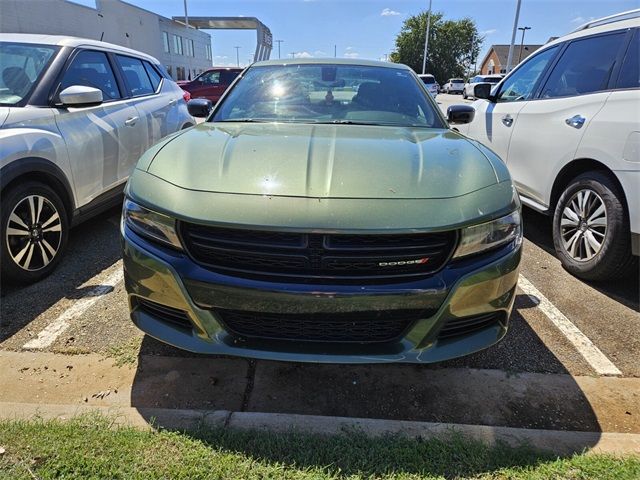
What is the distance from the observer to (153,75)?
5.53m

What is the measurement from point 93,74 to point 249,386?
133 inches

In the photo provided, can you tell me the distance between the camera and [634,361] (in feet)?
8.70

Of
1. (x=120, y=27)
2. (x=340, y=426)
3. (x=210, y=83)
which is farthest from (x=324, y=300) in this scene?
(x=120, y=27)

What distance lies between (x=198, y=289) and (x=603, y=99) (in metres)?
3.23

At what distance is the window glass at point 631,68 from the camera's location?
3212 mm

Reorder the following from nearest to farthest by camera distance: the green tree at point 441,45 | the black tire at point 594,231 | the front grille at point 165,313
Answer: the front grille at point 165,313, the black tire at point 594,231, the green tree at point 441,45

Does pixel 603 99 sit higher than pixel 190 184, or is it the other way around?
pixel 603 99

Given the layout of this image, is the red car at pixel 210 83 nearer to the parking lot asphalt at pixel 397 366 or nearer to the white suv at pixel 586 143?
the white suv at pixel 586 143

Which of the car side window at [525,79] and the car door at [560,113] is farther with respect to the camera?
the car side window at [525,79]

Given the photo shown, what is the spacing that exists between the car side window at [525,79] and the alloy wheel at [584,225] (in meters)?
1.39

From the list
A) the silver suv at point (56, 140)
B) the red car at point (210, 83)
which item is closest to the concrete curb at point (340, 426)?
the silver suv at point (56, 140)

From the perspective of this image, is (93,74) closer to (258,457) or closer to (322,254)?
(322,254)

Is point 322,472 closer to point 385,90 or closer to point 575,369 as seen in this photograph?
point 575,369

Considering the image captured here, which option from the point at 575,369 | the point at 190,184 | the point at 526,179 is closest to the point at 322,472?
the point at 190,184
